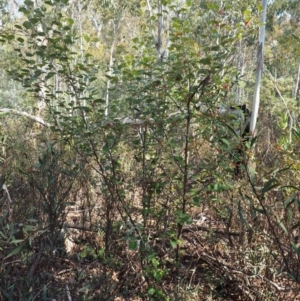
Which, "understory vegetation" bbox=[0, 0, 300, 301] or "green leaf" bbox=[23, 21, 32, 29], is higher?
"green leaf" bbox=[23, 21, 32, 29]

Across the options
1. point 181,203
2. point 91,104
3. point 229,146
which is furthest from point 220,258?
point 91,104

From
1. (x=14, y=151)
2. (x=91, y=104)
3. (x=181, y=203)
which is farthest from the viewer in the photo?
(x=14, y=151)

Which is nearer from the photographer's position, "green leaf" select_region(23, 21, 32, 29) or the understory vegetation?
"green leaf" select_region(23, 21, 32, 29)

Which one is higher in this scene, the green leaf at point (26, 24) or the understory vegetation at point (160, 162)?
the green leaf at point (26, 24)

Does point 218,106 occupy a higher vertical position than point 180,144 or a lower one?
higher

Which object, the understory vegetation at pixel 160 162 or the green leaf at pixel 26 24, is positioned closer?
the green leaf at pixel 26 24

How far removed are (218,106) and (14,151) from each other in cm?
219

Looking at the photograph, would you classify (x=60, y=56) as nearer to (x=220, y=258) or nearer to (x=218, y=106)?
(x=218, y=106)

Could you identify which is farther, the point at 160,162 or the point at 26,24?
the point at 160,162

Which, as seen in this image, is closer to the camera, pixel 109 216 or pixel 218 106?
pixel 218 106

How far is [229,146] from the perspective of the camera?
6.15ft

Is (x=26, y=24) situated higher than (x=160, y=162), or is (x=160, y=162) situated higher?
(x=26, y=24)

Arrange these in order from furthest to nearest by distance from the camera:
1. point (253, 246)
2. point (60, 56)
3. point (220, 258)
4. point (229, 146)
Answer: point (220, 258) < point (253, 246) < point (60, 56) < point (229, 146)

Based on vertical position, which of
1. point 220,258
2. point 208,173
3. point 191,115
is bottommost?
point 220,258
